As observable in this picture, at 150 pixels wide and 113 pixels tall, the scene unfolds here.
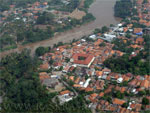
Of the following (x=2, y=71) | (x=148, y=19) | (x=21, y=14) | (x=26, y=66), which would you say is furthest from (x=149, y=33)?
(x=21, y=14)

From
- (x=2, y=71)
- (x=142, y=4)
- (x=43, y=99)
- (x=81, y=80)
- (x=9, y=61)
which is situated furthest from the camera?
(x=142, y=4)

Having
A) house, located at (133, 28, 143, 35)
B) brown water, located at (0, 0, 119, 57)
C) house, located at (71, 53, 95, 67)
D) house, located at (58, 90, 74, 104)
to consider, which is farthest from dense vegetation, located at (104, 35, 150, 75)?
brown water, located at (0, 0, 119, 57)

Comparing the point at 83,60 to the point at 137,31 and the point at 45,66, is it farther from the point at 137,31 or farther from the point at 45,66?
the point at 137,31

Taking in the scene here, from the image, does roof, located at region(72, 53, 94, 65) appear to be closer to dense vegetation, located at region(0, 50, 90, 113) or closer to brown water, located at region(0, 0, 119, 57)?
dense vegetation, located at region(0, 50, 90, 113)

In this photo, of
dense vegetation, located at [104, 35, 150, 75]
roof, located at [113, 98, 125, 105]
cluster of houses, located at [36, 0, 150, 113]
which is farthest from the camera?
dense vegetation, located at [104, 35, 150, 75]

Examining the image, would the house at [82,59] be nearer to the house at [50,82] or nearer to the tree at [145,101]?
the house at [50,82]

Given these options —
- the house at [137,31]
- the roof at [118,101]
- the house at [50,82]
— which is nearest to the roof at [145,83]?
the roof at [118,101]

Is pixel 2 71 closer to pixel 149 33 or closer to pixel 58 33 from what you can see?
pixel 58 33
